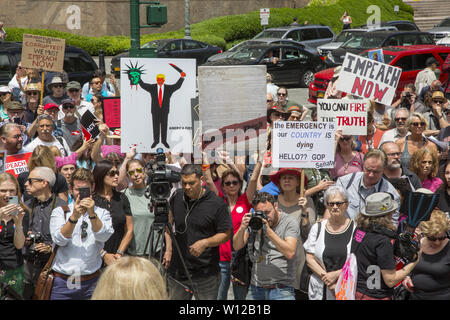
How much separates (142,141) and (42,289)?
1.98m

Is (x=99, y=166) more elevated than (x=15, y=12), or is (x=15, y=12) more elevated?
(x=15, y=12)

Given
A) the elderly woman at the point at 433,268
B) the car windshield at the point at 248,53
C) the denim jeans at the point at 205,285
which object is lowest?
the denim jeans at the point at 205,285

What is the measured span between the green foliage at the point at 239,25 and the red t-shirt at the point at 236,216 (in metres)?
23.6

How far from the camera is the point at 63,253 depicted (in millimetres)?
5750

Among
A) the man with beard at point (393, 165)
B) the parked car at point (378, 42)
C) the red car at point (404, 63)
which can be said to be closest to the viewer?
the man with beard at point (393, 165)

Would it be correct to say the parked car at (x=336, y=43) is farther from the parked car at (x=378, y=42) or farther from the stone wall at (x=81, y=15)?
the stone wall at (x=81, y=15)

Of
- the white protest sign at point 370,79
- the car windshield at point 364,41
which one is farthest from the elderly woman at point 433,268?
the car windshield at point 364,41

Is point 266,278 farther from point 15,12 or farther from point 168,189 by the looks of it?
point 15,12

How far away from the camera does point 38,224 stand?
6.25 meters

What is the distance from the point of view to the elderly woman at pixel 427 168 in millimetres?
7664

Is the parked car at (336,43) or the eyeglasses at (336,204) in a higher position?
the parked car at (336,43)

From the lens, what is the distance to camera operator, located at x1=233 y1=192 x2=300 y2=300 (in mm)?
5891

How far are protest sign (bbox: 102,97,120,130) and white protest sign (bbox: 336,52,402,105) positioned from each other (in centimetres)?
305

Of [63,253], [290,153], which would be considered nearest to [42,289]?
[63,253]
